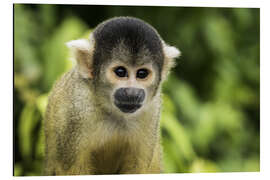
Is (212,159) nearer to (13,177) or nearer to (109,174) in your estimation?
(109,174)

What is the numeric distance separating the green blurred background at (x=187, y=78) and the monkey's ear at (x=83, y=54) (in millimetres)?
1090

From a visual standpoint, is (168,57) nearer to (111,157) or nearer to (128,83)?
(128,83)

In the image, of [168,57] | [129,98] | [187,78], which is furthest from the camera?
[187,78]

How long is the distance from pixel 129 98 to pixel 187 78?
7.83 feet

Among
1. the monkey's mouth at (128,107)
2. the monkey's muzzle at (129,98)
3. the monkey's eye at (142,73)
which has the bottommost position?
the monkey's mouth at (128,107)

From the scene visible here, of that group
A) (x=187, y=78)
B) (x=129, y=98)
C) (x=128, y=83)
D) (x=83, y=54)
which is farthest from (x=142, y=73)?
(x=187, y=78)

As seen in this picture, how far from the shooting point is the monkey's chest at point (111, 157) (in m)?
3.88

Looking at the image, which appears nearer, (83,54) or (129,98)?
(129,98)

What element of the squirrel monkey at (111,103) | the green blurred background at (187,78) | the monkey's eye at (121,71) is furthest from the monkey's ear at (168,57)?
the green blurred background at (187,78)

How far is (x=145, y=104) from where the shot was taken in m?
3.78

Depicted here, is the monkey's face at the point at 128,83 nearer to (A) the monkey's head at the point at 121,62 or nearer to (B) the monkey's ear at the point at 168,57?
(A) the monkey's head at the point at 121,62

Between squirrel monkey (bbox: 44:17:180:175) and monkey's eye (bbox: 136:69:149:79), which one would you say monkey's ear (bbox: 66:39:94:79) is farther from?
monkey's eye (bbox: 136:69:149:79)

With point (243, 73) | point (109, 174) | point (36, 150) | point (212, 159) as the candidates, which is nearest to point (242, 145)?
point (212, 159)

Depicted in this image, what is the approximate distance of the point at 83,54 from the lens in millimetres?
3686
